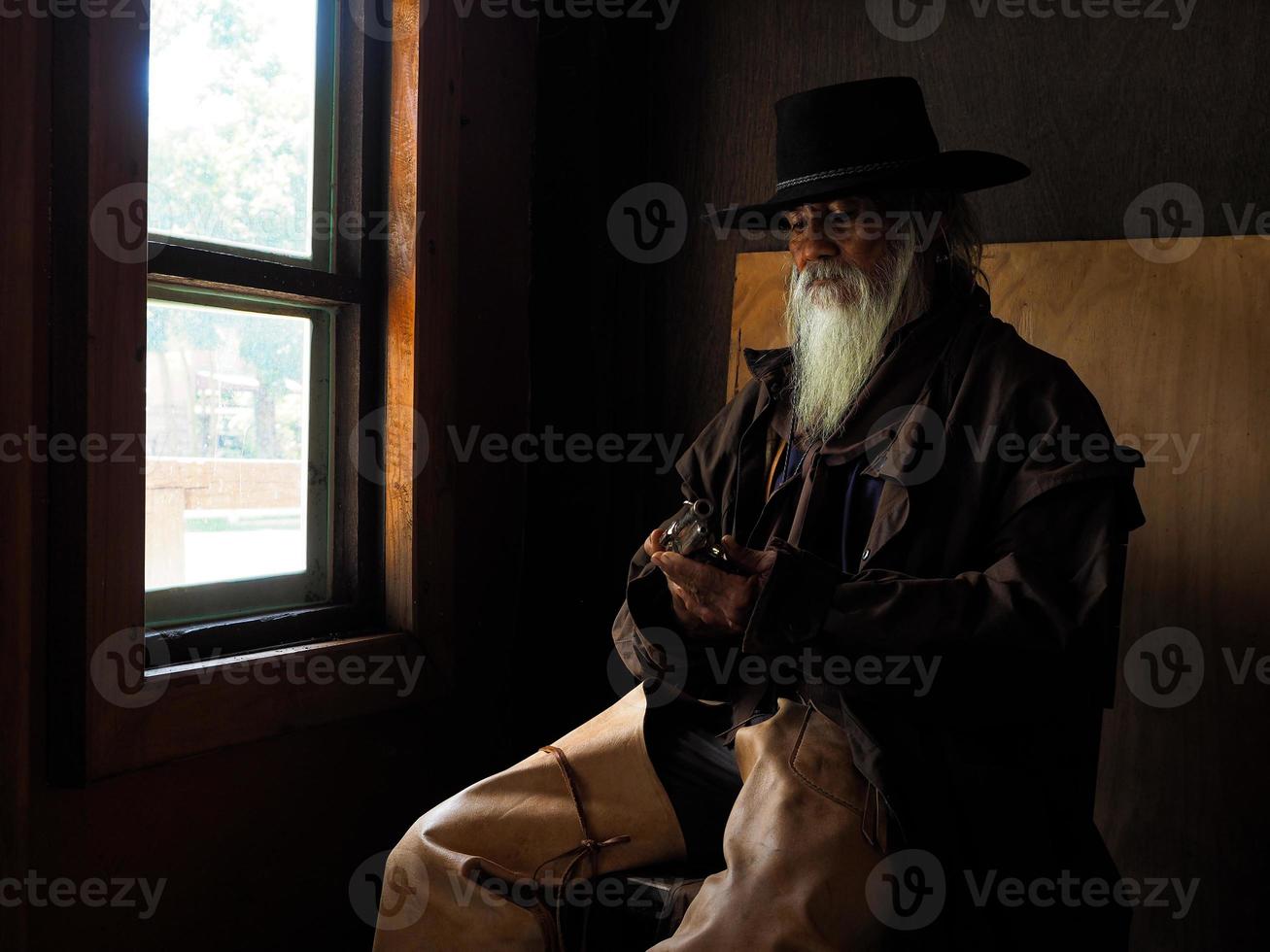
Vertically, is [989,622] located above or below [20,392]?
below

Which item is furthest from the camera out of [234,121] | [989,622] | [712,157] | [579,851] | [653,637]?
[712,157]

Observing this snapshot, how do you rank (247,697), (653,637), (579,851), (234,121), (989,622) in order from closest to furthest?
(989,622)
(579,851)
(653,637)
(247,697)
(234,121)

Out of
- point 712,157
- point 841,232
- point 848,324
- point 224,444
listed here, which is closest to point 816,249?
point 841,232

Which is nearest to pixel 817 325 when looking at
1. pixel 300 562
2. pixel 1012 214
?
pixel 1012 214

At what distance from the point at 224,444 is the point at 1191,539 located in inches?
76.3

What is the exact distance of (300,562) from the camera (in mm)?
2314

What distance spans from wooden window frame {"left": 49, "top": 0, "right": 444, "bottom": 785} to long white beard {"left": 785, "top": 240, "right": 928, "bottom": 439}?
88cm

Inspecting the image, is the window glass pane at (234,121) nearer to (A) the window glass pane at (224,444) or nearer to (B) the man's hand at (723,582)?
(A) the window glass pane at (224,444)

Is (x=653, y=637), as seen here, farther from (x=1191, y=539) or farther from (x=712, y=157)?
(x=712, y=157)

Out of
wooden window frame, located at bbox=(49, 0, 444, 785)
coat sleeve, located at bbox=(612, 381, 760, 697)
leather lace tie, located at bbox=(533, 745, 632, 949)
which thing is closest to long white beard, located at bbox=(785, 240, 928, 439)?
coat sleeve, located at bbox=(612, 381, 760, 697)

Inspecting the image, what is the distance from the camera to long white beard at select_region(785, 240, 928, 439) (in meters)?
1.92

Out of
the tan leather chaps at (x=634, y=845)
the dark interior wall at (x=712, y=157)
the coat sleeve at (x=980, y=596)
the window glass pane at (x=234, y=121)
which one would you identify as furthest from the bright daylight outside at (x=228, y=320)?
the coat sleeve at (x=980, y=596)

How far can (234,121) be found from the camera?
2.07 metres

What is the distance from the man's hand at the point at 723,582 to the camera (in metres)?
1.58
